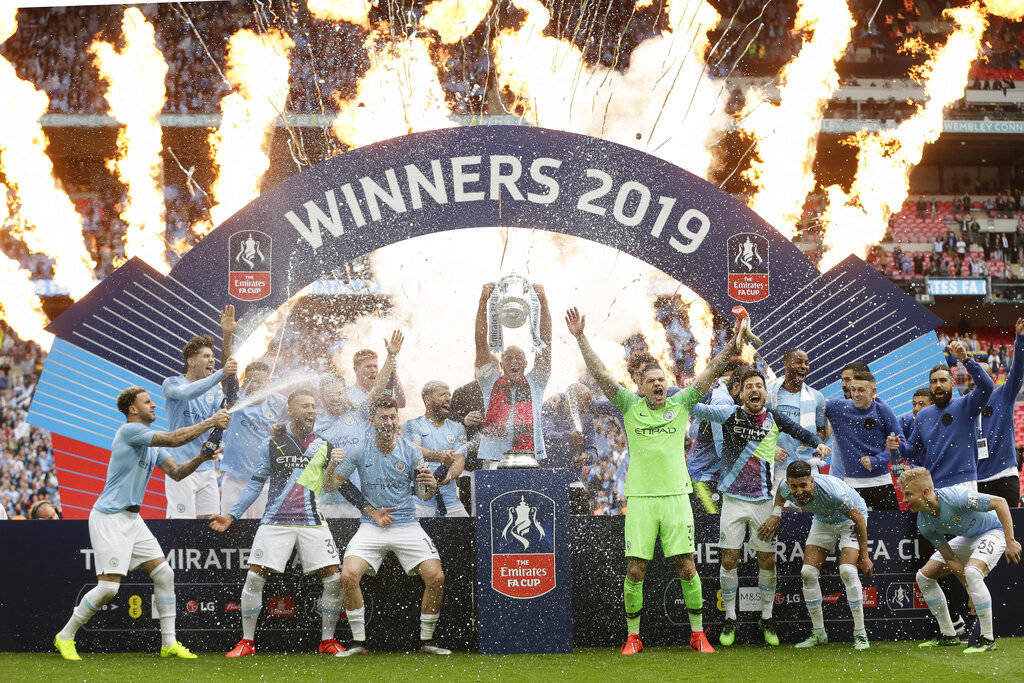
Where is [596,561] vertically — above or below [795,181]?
below

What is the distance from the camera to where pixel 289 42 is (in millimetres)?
11000

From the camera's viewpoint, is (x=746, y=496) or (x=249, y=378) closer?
(x=746, y=496)

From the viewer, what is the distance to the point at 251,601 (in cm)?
672

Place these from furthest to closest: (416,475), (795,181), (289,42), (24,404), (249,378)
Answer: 1. (24,404)
2. (289,42)
3. (795,181)
4. (249,378)
5. (416,475)

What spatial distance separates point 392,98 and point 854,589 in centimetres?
642

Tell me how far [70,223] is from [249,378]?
11.6 feet

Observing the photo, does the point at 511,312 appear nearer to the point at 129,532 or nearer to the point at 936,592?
the point at 129,532

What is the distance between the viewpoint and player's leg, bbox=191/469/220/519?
796 cm

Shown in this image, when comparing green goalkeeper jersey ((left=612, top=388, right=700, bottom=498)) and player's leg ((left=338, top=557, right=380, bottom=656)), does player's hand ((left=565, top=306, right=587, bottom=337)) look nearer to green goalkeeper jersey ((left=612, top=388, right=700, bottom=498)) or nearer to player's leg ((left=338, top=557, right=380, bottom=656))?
green goalkeeper jersey ((left=612, top=388, right=700, bottom=498))

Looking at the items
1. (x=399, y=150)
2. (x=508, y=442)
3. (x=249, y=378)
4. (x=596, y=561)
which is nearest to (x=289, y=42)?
(x=399, y=150)

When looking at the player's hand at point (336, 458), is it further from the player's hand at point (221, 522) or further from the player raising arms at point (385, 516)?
the player's hand at point (221, 522)

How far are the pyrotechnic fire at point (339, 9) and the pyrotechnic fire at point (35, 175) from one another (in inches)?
108

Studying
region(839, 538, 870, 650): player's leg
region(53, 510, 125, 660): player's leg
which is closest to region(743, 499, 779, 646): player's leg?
region(839, 538, 870, 650): player's leg

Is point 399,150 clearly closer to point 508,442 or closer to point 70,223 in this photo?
point 508,442
